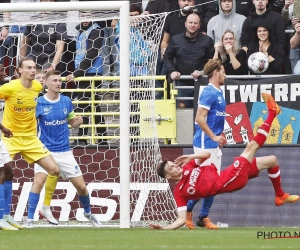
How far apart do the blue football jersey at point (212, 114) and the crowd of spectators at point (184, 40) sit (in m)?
2.19

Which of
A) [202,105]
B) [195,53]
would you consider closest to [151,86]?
[195,53]

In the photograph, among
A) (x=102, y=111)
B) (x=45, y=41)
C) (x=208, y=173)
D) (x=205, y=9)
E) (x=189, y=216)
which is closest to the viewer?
(x=208, y=173)

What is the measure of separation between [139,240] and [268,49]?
617cm

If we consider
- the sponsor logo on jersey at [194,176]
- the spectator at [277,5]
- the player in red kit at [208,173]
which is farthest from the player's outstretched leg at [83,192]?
the spectator at [277,5]

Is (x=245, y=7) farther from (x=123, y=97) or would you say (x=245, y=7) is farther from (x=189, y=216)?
(x=189, y=216)

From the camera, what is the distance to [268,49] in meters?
14.5

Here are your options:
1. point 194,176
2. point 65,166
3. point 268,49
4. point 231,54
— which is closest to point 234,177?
point 194,176

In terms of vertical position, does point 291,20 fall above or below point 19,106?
above

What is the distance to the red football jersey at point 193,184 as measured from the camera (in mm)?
10578

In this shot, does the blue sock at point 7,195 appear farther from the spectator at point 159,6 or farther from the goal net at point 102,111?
the spectator at point 159,6

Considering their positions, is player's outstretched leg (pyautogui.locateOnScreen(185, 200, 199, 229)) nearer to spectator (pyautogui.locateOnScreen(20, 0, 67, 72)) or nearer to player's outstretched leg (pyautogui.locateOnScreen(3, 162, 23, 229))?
player's outstretched leg (pyautogui.locateOnScreen(3, 162, 23, 229))

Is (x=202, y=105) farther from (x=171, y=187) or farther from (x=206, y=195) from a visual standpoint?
(x=171, y=187)

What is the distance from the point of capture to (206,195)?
10.7m

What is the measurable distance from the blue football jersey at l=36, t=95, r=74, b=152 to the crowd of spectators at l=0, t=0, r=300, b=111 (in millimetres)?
1352
